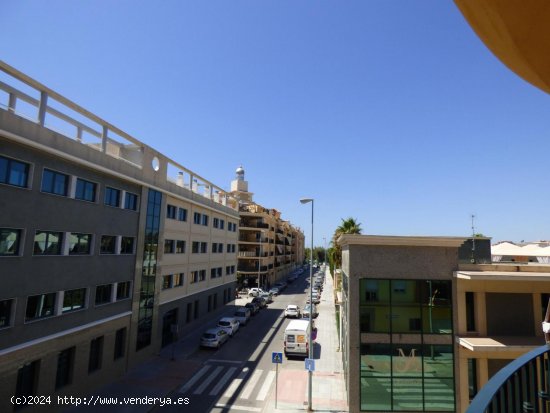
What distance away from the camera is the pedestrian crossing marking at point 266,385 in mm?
19531

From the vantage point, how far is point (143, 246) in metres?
24.4

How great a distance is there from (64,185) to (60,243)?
2.78m

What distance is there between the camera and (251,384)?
21219mm

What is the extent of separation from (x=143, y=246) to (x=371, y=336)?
620 inches

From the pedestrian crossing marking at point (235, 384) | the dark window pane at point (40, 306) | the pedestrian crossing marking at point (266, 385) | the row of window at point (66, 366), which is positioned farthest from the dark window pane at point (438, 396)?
the dark window pane at point (40, 306)

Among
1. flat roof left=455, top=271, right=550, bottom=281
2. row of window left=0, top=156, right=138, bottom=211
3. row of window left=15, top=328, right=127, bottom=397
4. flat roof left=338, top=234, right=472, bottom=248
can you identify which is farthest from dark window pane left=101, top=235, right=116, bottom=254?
flat roof left=455, top=271, right=550, bottom=281

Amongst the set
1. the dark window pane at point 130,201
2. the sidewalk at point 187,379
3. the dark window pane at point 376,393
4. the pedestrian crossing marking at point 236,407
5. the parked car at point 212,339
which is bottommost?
the pedestrian crossing marking at point 236,407

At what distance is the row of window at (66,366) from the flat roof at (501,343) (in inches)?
719

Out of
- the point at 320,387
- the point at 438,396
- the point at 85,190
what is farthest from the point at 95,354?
the point at 438,396

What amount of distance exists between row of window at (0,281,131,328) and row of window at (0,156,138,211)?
4703mm

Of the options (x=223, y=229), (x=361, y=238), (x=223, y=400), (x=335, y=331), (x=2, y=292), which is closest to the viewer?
(x=2, y=292)

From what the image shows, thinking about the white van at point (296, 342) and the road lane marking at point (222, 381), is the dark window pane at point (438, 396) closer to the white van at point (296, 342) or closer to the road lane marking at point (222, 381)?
the road lane marking at point (222, 381)

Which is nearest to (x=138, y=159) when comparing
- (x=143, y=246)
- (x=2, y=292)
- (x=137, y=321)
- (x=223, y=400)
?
(x=143, y=246)

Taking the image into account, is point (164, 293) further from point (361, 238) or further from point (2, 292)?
point (361, 238)
